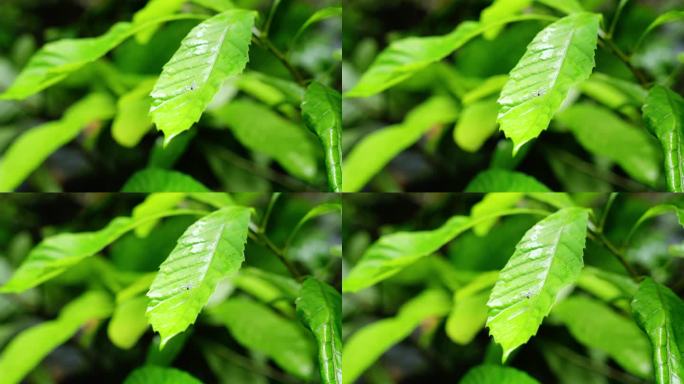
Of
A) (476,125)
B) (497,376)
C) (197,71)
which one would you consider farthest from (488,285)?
(197,71)

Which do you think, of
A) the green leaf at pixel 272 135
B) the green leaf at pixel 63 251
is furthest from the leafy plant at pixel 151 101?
the green leaf at pixel 63 251

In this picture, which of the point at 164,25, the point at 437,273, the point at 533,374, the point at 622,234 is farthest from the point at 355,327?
the point at 164,25

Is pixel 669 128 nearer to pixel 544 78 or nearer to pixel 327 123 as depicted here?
pixel 544 78

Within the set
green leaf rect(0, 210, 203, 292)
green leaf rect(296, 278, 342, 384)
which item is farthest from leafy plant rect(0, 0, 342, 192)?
green leaf rect(296, 278, 342, 384)

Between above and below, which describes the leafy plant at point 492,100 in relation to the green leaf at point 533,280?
above

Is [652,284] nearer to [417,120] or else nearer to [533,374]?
[533,374]

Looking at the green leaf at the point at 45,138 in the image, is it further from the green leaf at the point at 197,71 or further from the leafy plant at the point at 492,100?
the leafy plant at the point at 492,100
